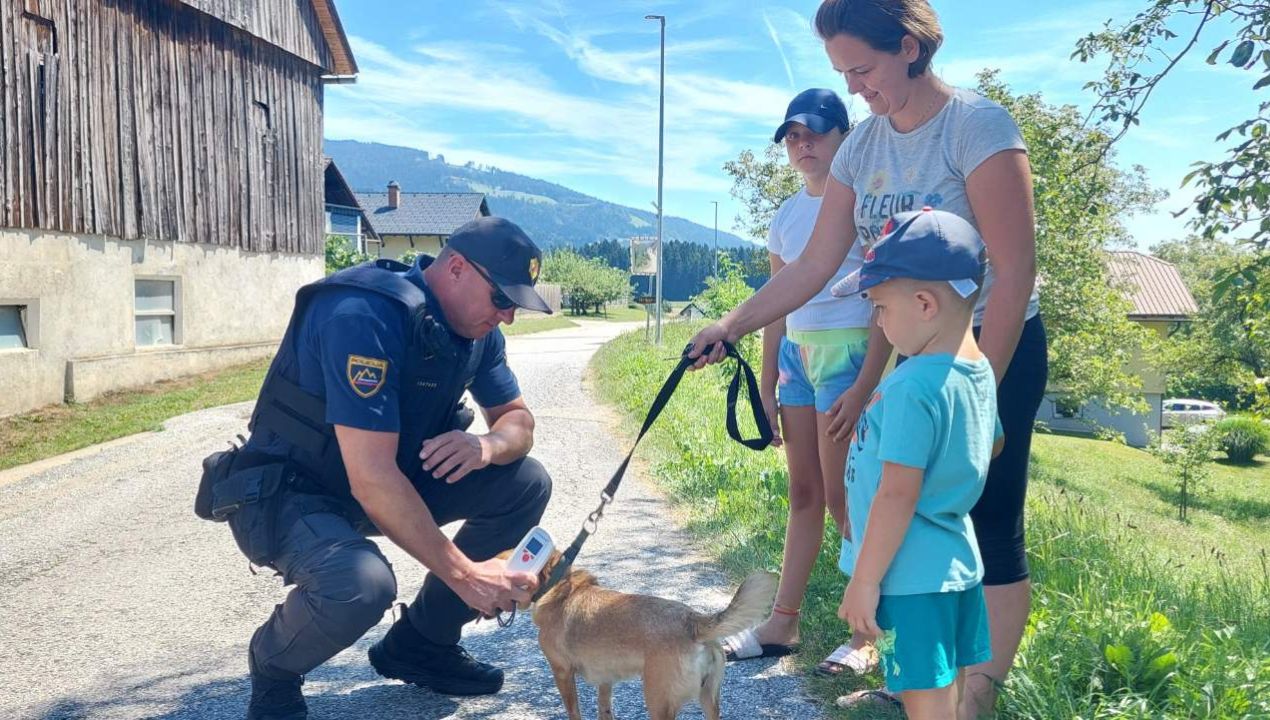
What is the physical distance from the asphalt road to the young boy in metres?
1.11

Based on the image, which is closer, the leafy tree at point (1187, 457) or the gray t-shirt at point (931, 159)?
the gray t-shirt at point (931, 159)

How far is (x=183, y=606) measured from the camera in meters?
4.66

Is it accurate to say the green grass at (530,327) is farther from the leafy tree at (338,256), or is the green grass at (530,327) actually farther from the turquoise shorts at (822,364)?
the turquoise shorts at (822,364)

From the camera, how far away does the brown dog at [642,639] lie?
2764 mm

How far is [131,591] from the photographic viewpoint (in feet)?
16.3

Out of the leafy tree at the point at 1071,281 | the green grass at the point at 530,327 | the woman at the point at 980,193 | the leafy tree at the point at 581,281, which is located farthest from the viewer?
the leafy tree at the point at 581,281

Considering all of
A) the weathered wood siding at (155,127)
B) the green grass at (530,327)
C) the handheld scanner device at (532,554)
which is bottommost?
the green grass at (530,327)

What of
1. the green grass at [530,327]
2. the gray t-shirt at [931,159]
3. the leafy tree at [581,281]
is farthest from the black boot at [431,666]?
the leafy tree at [581,281]

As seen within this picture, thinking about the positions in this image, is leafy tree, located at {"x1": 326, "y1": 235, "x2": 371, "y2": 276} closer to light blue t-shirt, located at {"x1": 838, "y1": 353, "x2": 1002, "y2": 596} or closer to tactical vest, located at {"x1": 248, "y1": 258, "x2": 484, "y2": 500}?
tactical vest, located at {"x1": 248, "y1": 258, "x2": 484, "y2": 500}

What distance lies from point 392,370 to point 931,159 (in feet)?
6.15

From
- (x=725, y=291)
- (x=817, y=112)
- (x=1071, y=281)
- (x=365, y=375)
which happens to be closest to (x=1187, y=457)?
(x=1071, y=281)

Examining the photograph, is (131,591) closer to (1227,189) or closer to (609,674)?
(609,674)

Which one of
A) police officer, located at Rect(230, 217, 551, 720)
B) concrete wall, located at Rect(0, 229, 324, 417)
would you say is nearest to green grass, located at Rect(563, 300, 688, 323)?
concrete wall, located at Rect(0, 229, 324, 417)

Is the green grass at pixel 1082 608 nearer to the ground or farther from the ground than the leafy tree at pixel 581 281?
nearer to the ground
